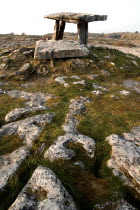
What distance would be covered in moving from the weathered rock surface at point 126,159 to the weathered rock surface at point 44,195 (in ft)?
7.45

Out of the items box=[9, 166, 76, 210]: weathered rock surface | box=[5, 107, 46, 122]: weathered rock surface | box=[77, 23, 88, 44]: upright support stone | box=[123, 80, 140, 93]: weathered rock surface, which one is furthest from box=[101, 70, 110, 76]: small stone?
box=[9, 166, 76, 210]: weathered rock surface

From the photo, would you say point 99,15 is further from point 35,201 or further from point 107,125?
point 35,201

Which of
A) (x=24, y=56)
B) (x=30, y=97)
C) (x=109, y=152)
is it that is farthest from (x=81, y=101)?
(x=24, y=56)

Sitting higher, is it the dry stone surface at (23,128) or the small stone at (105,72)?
the small stone at (105,72)

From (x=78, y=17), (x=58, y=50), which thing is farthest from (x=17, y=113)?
(x=78, y=17)

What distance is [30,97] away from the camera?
46.5 ft

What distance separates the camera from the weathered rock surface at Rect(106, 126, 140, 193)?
21.9 ft

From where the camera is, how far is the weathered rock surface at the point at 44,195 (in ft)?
17.1

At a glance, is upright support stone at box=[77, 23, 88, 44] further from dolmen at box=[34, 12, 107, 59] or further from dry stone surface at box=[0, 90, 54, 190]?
dry stone surface at box=[0, 90, 54, 190]

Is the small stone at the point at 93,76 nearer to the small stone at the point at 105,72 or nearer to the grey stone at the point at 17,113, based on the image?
the small stone at the point at 105,72

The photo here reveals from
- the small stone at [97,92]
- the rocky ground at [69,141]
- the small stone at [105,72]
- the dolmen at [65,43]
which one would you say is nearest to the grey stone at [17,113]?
the rocky ground at [69,141]

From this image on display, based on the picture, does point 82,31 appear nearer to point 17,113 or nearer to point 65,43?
point 65,43

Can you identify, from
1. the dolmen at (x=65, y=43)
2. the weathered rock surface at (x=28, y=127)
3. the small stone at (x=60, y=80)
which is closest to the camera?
the weathered rock surface at (x=28, y=127)

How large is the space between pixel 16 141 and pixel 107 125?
4548 mm
